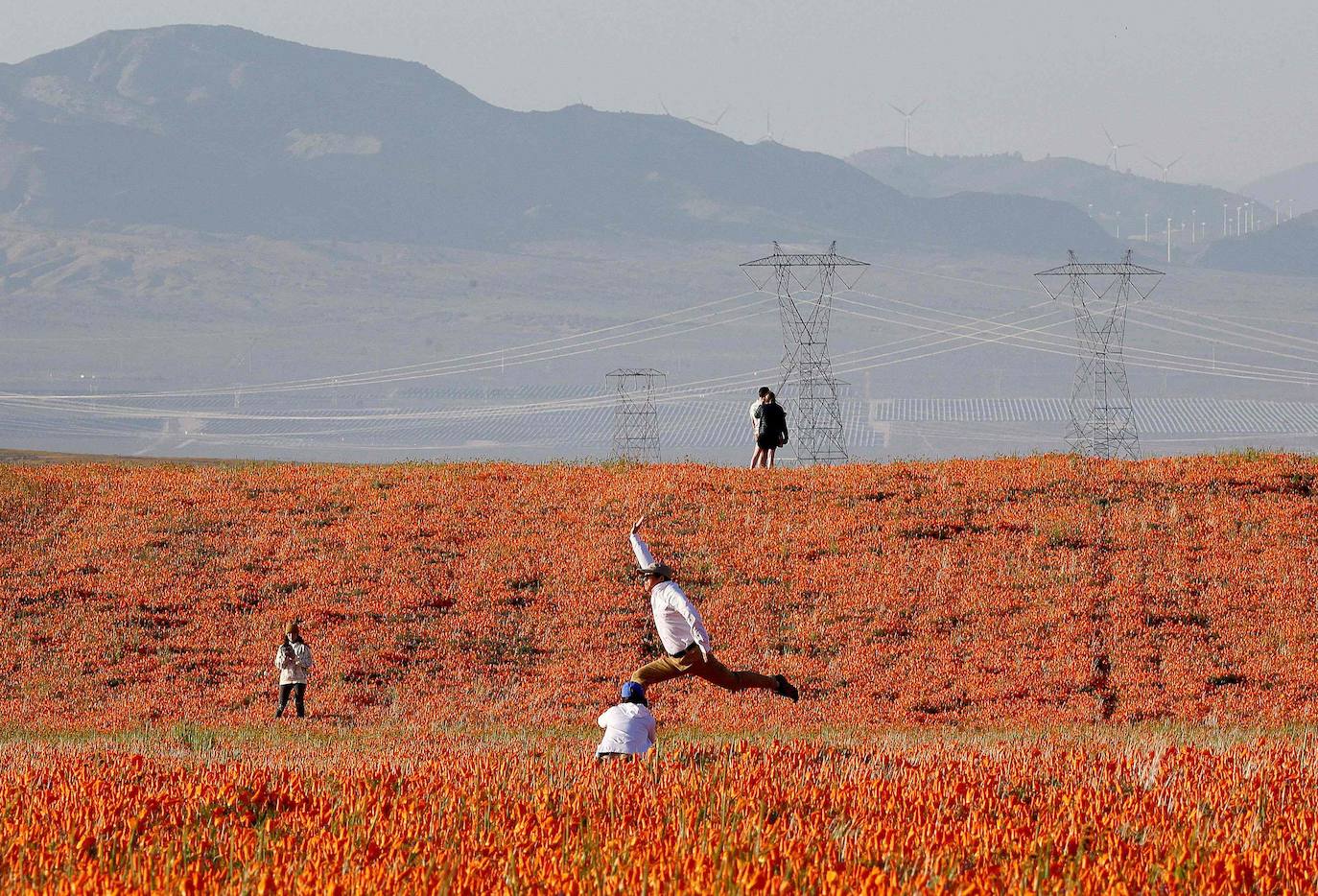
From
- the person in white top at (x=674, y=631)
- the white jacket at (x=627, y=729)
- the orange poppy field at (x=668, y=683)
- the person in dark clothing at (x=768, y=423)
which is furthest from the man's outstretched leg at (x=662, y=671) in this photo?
the person in dark clothing at (x=768, y=423)

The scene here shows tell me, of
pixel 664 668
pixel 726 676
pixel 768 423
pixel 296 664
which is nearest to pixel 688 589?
pixel 768 423

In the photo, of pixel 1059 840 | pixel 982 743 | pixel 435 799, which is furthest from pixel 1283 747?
pixel 435 799

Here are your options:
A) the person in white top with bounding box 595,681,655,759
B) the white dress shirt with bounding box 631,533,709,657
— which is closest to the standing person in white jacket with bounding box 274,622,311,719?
the white dress shirt with bounding box 631,533,709,657

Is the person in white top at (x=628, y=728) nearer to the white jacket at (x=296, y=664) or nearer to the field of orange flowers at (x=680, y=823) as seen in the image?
the field of orange flowers at (x=680, y=823)

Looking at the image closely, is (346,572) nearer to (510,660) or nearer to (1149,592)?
(510,660)

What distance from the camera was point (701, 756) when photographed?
1166 centimetres

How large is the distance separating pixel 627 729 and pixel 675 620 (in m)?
2.06

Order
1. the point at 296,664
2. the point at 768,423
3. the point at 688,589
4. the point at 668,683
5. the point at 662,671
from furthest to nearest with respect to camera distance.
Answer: the point at 768,423
the point at 688,589
the point at 668,683
the point at 296,664
the point at 662,671

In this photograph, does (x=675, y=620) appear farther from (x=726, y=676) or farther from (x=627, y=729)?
(x=627, y=729)

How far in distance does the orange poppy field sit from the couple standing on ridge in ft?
1.43

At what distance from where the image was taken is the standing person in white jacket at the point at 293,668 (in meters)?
20.4

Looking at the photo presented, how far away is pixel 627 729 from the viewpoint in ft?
38.3

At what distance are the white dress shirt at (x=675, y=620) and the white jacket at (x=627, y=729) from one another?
4.79ft

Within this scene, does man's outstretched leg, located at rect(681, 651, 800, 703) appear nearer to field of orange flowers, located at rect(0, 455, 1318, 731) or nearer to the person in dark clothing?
field of orange flowers, located at rect(0, 455, 1318, 731)
